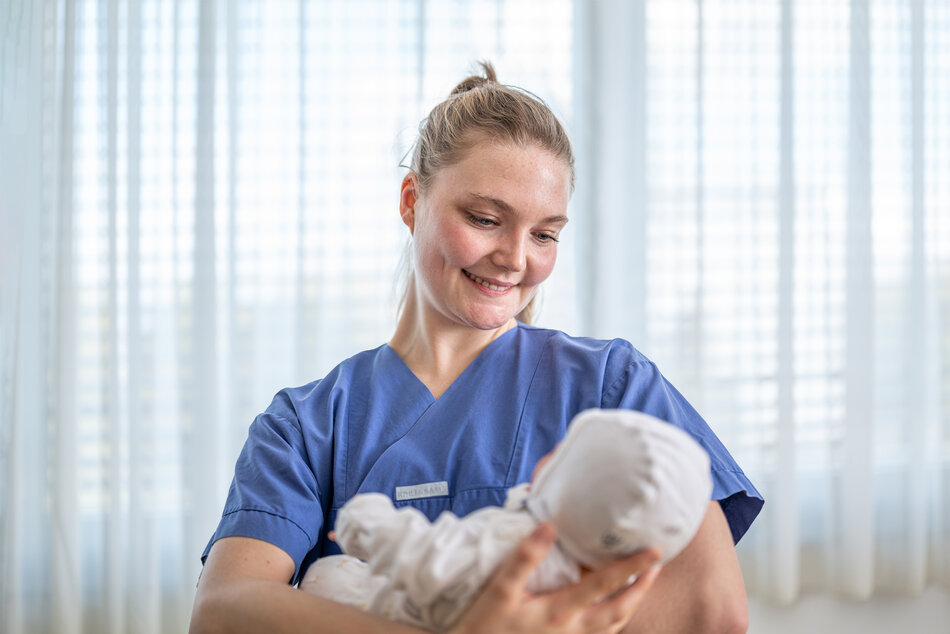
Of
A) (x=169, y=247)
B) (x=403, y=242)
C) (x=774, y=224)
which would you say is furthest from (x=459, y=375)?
(x=774, y=224)

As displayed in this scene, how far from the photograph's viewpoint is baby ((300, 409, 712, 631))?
28.3 inches

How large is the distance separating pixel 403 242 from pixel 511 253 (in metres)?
1.03

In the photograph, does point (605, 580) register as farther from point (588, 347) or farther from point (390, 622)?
point (588, 347)

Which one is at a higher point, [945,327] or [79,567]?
[945,327]

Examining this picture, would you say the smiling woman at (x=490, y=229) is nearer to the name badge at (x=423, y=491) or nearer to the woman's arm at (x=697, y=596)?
the name badge at (x=423, y=491)

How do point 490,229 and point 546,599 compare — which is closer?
point 546,599

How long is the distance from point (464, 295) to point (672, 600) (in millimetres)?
528

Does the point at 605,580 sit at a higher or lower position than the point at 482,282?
lower

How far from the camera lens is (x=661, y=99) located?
228 centimetres

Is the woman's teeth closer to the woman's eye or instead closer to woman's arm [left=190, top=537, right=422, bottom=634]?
the woman's eye

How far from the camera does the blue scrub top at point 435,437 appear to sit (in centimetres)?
112

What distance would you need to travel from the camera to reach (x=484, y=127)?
1196 mm

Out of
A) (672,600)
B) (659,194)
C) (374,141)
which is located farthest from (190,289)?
(672,600)

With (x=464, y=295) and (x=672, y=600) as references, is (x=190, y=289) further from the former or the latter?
(x=672, y=600)
